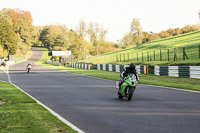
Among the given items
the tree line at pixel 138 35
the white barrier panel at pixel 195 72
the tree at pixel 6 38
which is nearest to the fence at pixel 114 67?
the white barrier panel at pixel 195 72

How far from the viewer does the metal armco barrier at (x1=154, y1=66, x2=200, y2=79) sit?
22.9m

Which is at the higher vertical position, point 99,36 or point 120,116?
point 99,36

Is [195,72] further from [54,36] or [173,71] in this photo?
[54,36]

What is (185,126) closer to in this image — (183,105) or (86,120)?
(86,120)

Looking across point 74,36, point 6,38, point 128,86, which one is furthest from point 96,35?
point 128,86

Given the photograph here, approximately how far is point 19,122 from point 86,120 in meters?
1.71

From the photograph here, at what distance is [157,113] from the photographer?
8.27 metres

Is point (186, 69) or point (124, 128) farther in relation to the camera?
point (186, 69)

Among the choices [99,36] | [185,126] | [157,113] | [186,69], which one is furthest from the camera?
[99,36]

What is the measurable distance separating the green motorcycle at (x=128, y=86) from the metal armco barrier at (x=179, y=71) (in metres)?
12.7

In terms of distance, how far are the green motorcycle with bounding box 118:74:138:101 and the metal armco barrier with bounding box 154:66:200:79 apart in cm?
1274

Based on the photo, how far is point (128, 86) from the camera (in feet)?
37.4

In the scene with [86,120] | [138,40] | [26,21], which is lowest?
[86,120]

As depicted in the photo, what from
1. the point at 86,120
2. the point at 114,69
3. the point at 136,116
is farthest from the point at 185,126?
the point at 114,69
